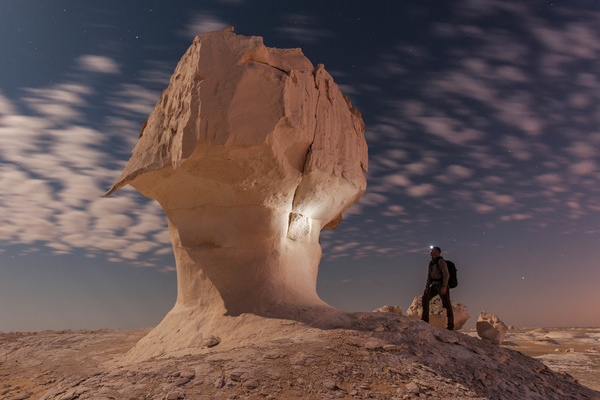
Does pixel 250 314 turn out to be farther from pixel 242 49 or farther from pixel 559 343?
pixel 559 343

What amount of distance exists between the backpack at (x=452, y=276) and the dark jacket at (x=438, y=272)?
204mm

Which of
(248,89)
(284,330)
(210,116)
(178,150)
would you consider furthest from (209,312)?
(248,89)

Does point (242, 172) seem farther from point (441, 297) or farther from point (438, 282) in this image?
point (441, 297)

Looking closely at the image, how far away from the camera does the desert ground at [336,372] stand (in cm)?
396

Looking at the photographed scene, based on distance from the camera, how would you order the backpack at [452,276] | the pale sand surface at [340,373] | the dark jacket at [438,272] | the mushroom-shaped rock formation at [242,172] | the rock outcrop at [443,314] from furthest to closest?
the rock outcrop at [443,314], the backpack at [452,276], the dark jacket at [438,272], the mushroom-shaped rock formation at [242,172], the pale sand surface at [340,373]

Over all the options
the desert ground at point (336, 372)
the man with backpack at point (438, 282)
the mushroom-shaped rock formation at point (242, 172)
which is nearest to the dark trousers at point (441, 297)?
the man with backpack at point (438, 282)

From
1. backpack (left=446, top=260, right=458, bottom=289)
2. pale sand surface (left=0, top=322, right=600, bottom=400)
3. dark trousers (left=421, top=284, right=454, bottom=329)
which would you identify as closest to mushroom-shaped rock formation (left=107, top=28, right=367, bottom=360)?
pale sand surface (left=0, top=322, right=600, bottom=400)

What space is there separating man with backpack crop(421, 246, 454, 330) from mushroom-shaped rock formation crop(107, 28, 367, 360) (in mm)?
1894

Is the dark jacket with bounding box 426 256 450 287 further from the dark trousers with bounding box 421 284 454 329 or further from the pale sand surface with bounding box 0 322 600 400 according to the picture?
the pale sand surface with bounding box 0 322 600 400

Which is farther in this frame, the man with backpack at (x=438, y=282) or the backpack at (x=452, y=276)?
the backpack at (x=452, y=276)

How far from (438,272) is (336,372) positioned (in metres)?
3.62

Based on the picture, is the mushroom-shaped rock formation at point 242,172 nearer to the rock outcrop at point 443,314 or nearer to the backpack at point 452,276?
the backpack at point 452,276

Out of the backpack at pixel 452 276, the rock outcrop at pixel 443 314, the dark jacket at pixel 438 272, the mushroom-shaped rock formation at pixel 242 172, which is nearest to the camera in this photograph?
the mushroom-shaped rock formation at pixel 242 172

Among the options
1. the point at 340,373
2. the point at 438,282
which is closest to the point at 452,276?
the point at 438,282
